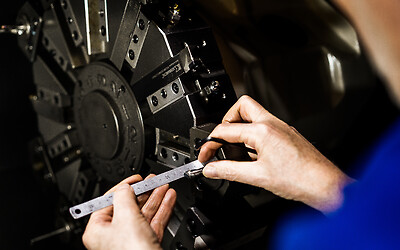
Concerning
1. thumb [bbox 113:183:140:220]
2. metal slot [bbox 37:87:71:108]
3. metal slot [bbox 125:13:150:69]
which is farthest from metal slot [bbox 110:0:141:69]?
thumb [bbox 113:183:140:220]

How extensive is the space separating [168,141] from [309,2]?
3.21 ft

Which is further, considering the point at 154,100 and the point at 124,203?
the point at 154,100

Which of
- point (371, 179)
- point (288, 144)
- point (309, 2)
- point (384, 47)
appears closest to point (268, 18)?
point (309, 2)

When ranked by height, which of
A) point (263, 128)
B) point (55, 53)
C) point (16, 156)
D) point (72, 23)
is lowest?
point (16, 156)

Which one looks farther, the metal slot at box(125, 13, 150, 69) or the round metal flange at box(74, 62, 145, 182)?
the round metal flange at box(74, 62, 145, 182)

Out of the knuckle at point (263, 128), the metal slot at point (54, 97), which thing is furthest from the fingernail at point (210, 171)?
the metal slot at point (54, 97)

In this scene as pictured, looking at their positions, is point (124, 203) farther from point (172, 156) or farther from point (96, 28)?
point (96, 28)

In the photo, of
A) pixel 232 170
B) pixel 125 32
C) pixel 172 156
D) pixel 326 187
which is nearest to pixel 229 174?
pixel 232 170

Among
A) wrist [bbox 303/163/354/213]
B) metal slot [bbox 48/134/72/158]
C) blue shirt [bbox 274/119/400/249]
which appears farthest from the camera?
metal slot [bbox 48/134/72/158]

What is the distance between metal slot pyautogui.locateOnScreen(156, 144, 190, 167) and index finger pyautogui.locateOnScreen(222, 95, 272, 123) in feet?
0.85

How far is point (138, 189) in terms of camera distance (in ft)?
3.81

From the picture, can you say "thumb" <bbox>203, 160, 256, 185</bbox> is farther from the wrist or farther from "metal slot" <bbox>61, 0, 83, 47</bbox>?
"metal slot" <bbox>61, 0, 83, 47</bbox>

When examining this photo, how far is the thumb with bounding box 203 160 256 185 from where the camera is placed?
1.04m

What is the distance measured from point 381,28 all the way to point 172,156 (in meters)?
1.04
